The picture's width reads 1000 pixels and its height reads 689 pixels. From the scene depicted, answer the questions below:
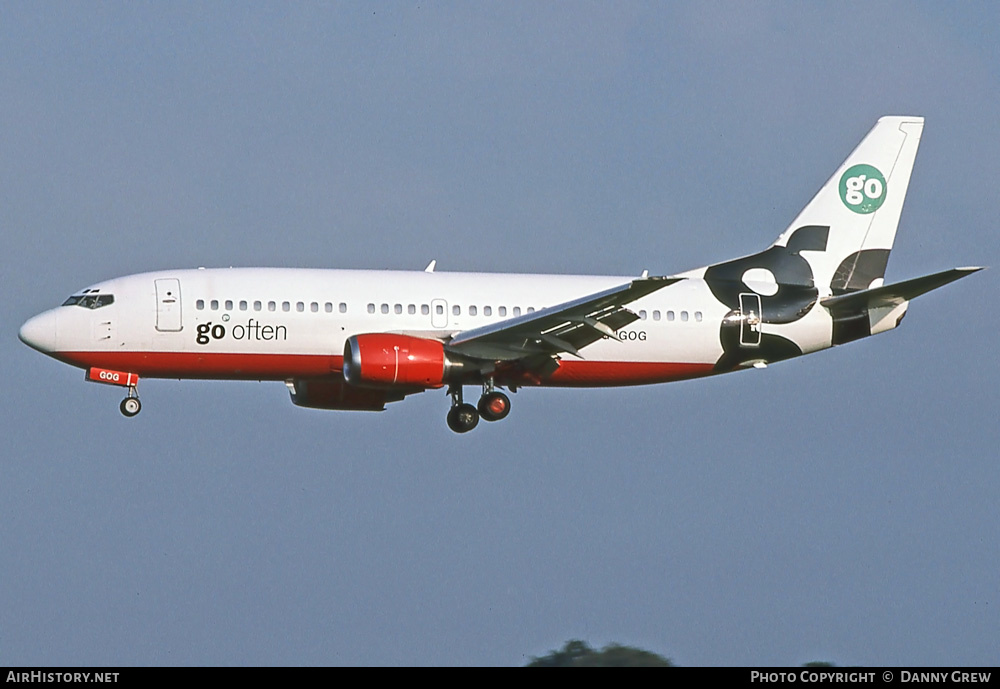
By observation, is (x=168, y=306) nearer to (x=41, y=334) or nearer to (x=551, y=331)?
(x=41, y=334)

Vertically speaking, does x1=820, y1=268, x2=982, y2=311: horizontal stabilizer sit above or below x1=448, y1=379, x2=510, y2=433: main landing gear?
above

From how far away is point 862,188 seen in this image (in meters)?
58.1

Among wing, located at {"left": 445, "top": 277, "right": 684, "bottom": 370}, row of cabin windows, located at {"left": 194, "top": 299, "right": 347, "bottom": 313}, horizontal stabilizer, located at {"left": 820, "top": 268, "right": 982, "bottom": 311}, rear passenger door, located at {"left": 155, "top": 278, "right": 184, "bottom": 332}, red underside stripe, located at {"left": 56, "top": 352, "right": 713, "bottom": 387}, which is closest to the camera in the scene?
horizontal stabilizer, located at {"left": 820, "top": 268, "right": 982, "bottom": 311}

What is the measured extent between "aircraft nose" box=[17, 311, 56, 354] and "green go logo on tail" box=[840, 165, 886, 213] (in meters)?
24.4

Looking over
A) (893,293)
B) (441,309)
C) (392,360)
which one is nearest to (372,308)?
(441,309)

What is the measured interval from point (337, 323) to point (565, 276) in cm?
741

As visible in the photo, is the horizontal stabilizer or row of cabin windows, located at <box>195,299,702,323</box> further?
row of cabin windows, located at <box>195,299,702,323</box>

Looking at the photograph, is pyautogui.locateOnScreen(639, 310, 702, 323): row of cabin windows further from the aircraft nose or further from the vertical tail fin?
the aircraft nose

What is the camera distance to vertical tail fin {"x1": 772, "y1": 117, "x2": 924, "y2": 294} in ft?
186

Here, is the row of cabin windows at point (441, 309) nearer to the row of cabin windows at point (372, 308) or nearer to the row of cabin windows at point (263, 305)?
the row of cabin windows at point (372, 308)

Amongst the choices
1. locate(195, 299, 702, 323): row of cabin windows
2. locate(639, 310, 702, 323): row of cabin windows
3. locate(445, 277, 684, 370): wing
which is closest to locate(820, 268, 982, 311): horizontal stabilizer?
locate(639, 310, 702, 323): row of cabin windows
